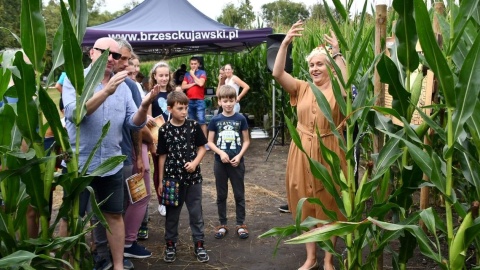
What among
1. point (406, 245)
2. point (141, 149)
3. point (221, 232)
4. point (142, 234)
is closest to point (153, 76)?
point (141, 149)

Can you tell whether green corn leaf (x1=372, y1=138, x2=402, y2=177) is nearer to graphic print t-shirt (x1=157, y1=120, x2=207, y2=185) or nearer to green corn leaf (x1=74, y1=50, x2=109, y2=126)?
green corn leaf (x1=74, y1=50, x2=109, y2=126)

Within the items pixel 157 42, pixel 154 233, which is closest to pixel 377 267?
pixel 154 233

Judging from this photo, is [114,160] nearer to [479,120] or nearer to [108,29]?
[479,120]

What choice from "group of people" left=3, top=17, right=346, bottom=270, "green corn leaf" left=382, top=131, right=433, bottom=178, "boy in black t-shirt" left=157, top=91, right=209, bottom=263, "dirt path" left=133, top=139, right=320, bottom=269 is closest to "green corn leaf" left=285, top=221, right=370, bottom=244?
"green corn leaf" left=382, top=131, right=433, bottom=178

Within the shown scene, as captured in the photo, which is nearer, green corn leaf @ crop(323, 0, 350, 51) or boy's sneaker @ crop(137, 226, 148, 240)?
green corn leaf @ crop(323, 0, 350, 51)

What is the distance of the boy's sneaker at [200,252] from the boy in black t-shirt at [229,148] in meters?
0.63

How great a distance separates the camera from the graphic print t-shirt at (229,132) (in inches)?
214

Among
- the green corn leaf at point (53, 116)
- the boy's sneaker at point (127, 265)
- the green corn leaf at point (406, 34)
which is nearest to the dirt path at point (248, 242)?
the boy's sneaker at point (127, 265)

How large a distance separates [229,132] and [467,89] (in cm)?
343

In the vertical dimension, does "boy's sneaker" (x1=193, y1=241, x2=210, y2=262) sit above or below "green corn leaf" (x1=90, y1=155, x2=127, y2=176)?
below

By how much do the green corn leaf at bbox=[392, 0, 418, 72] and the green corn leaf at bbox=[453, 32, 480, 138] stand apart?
1.29ft

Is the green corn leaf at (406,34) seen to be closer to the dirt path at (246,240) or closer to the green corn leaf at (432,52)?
the green corn leaf at (432,52)

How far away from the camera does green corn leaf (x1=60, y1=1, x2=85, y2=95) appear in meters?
2.67

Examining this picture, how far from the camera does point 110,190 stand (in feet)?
12.9
